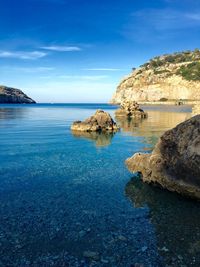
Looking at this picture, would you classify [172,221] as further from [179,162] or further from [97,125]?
[97,125]

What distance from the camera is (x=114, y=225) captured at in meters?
14.0

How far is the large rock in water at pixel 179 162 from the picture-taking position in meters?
17.2

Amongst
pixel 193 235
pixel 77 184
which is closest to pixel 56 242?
pixel 193 235

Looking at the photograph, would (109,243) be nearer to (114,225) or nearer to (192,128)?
(114,225)

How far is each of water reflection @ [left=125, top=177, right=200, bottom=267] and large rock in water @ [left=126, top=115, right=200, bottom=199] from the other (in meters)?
0.64

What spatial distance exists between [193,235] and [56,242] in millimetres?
5835

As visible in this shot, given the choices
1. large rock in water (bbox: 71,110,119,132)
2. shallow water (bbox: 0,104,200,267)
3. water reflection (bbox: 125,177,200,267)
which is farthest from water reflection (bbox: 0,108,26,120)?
water reflection (bbox: 125,177,200,267)

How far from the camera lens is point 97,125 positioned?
179ft

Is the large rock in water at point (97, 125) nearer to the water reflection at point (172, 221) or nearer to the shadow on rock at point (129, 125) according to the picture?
the shadow on rock at point (129, 125)

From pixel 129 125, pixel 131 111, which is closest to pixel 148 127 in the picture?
pixel 129 125

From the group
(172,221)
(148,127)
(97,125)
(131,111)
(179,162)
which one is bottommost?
(172,221)

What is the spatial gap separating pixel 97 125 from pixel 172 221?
4067 cm

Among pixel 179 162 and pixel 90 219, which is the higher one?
pixel 179 162

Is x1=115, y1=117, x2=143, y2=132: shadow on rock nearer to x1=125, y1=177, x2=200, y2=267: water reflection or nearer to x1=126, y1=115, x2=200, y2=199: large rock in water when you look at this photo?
x1=126, y1=115, x2=200, y2=199: large rock in water
